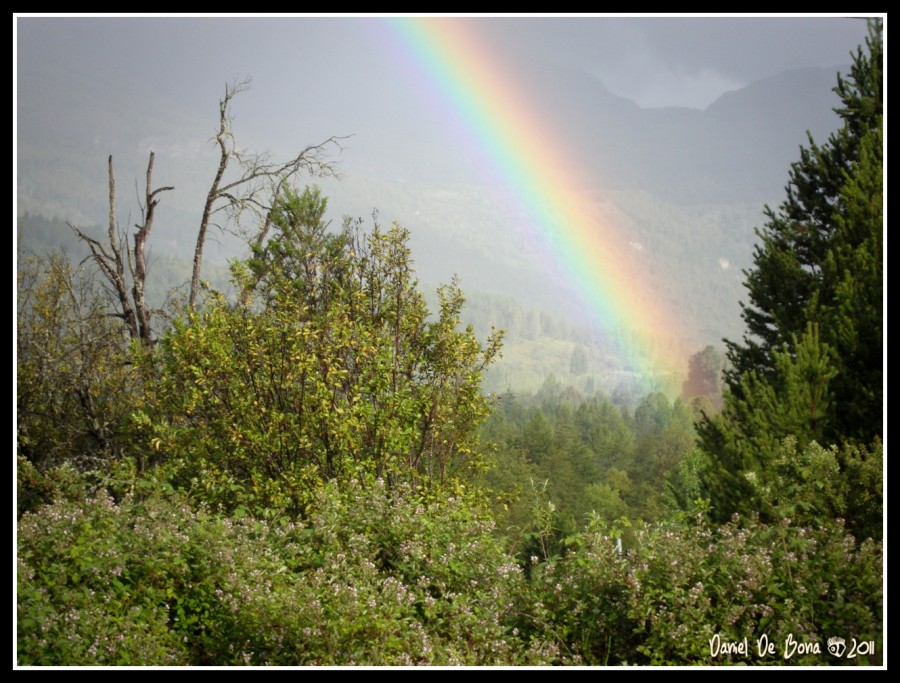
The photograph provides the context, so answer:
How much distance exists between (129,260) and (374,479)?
6418 mm

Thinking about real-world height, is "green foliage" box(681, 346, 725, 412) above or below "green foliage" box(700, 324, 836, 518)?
above

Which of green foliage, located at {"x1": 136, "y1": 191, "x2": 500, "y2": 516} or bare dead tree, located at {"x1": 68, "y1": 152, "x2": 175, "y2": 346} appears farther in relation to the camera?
bare dead tree, located at {"x1": 68, "y1": 152, "x2": 175, "y2": 346}

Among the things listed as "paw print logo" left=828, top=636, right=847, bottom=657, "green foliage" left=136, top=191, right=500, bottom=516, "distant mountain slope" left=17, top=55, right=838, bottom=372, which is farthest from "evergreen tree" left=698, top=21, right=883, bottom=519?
"green foliage" left=136, top=191, right=500, bottom=516

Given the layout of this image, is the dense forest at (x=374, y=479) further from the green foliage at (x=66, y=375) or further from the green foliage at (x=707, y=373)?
the green foliage at (x=707, y=373)

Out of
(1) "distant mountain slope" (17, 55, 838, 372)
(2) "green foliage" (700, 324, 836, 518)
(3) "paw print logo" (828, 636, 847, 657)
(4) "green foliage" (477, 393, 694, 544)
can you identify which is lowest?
(4) "green foliage" (477, 393, 694, 544)

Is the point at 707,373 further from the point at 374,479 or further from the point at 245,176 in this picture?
the point at 374,479

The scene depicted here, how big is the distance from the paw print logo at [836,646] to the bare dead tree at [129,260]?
9.35m

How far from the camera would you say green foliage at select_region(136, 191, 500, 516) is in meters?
6.67

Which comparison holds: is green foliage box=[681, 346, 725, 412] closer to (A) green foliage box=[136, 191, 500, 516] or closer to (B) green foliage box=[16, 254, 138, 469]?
(B) green foliage box=[16, 254, 138, 469]

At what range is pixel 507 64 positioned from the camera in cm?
953

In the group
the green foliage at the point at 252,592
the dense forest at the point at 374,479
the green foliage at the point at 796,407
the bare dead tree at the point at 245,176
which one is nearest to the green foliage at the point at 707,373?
the dense forest at the point at 374,479

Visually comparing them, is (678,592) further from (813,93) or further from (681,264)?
(681,264)

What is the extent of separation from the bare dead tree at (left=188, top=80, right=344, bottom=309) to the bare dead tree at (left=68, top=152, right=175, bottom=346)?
2.48ft

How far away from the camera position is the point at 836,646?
424 centimetres
